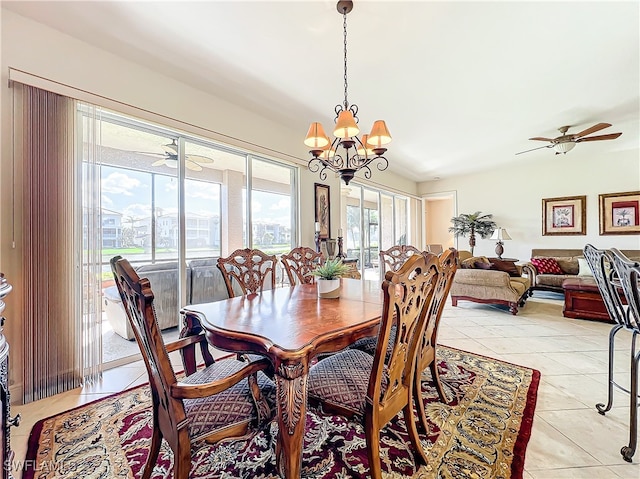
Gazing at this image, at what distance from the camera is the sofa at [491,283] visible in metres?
4.28

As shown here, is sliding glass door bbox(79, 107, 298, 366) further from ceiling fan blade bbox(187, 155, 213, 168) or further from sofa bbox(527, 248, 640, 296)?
sofa bbox(527, 248, 640, 296)

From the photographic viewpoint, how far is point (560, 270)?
5.54 meters

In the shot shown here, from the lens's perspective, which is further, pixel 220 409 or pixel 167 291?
pixel 167 291

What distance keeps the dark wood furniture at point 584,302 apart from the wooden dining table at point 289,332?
147 inches

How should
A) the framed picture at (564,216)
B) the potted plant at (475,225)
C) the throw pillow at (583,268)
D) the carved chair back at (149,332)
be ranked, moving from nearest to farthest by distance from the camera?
the carved chair back at (149,332), the throw pillow at (583,268), the framed picture at (564,216), the potted plant at (475,225)

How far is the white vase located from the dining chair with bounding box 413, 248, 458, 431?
62cm

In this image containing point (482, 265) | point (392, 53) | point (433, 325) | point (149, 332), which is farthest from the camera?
point (482, 265)

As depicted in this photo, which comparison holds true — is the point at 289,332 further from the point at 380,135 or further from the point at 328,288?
the point at 380,135

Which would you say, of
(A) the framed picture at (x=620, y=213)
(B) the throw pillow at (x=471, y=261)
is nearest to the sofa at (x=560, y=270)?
(A) the framed picture at (x=620, y=213)

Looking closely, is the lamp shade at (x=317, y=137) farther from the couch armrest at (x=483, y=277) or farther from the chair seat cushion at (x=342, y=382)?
the couch armrest at (x=483, y=277)

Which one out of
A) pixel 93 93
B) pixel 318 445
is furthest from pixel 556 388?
pixel 93 93

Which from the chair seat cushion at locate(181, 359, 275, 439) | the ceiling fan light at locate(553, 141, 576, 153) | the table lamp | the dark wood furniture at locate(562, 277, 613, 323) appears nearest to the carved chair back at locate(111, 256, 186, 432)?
the chair seat cushion at locate(181, 359, 275, 439)

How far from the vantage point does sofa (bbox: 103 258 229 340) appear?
308cm

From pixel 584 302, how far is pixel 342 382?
4413 millimetres
